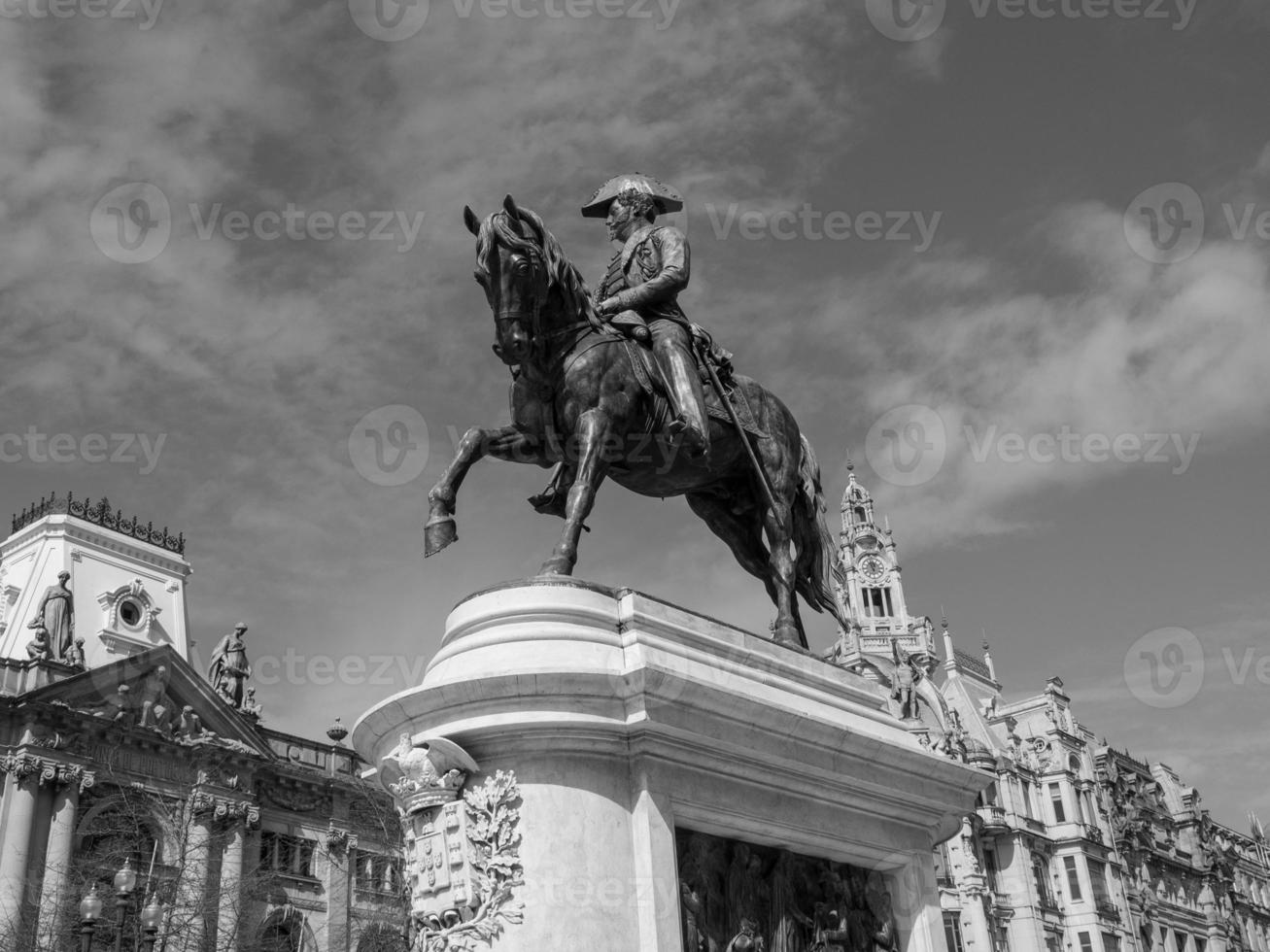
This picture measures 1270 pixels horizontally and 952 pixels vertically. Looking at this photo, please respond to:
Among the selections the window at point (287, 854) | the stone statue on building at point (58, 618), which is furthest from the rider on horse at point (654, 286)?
the window at point (287, 854)

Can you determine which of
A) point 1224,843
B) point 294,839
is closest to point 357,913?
point 294,839

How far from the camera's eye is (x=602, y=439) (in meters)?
9.32

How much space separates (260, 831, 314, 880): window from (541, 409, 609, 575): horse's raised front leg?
121 feet

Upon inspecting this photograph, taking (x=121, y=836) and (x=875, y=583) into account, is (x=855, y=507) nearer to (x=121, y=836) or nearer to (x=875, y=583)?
(x=875, y=583)

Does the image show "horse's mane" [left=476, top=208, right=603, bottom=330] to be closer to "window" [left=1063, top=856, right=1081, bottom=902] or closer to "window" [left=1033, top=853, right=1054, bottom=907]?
"window" [left=1033, top=853, right=1054, bottom=907]

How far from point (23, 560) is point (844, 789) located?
→ 1842 inches

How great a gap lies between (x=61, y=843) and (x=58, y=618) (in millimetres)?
8309

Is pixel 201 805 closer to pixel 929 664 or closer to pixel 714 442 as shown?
pixel 714 442

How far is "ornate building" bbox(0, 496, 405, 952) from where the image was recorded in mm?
33469

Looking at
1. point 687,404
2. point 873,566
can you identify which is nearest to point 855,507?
point 873,566

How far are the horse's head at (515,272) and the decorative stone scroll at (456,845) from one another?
9.92ft

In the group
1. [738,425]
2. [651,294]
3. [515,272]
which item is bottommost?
[738,425]

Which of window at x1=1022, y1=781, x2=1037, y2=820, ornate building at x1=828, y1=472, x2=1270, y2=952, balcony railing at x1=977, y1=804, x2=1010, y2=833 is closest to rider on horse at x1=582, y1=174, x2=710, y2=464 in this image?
ornate building at x1=828, y1=472, x2=1270, y2=952

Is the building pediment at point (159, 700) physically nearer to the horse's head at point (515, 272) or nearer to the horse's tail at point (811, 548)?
the horse's tail at point (811, 548)
